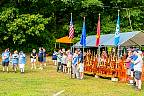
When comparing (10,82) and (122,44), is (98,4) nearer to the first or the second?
(122,44)

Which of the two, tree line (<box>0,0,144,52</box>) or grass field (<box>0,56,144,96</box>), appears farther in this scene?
tree line (<box>0,0,144,52</box>)

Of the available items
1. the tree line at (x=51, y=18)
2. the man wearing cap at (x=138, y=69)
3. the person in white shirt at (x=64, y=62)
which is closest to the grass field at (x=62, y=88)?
the man wearing cap at (x=138, y=69)

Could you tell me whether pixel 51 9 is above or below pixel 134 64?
above

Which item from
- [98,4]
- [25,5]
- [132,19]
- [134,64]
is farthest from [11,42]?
[134,64]

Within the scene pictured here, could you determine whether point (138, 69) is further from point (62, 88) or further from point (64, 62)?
point (64, 62)

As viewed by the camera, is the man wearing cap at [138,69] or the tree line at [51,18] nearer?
the man wearing cap at [138,69]

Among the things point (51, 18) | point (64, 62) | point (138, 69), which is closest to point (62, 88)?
point (138, 69)

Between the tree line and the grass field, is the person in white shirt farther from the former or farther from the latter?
the tree line

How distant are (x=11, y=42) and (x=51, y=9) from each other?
6090 mm

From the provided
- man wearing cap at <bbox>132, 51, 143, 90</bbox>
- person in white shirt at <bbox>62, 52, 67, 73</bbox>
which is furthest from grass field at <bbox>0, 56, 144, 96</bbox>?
person in white shirt at <bbox>62, 52, 67, 73</bbox>

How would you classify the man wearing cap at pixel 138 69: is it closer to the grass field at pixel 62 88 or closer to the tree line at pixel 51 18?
the grass field at pixel 62 88

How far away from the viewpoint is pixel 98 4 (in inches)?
1839

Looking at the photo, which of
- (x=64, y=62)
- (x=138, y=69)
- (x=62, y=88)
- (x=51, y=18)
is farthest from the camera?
(x=51, y=18)

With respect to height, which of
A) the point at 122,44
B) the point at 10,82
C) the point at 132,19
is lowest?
the point at 10,82
